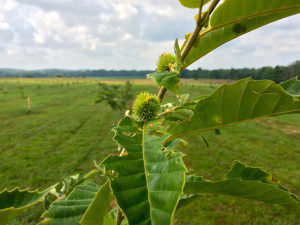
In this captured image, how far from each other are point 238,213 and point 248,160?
3808mm

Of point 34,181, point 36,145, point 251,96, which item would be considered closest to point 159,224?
point 251,96

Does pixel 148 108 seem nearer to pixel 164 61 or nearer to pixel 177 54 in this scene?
pixel 164 61

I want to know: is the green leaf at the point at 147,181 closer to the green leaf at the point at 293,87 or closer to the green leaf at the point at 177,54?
the green leaf at the point at 177,54

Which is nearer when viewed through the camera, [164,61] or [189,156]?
[164,61]

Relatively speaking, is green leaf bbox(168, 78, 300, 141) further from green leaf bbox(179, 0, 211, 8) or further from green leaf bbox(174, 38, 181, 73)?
green leaf bbox(179, 0, 211, 8)

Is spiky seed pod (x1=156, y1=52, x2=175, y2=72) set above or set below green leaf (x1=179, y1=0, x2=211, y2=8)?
below

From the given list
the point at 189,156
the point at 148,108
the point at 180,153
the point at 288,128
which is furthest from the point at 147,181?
the point at 288,128

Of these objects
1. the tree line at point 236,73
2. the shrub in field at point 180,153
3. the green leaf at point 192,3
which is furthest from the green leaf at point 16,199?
the green leaf at point 192,3

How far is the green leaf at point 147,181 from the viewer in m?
0.52

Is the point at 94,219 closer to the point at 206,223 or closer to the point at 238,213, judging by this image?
the point at 206,223

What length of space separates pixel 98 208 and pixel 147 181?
21cm

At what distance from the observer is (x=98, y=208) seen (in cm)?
67

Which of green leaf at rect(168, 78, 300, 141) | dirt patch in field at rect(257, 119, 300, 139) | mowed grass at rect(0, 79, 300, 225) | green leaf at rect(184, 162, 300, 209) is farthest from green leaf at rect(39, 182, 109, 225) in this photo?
dirt patch in field at rect(257, 119, 300, 139)

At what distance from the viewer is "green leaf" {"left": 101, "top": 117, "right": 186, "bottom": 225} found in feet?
1.70
